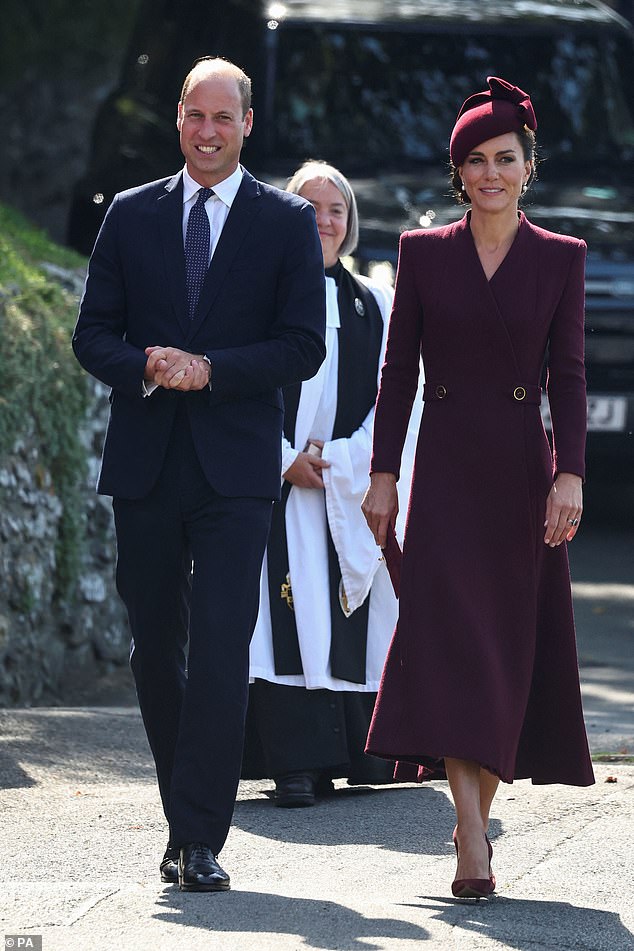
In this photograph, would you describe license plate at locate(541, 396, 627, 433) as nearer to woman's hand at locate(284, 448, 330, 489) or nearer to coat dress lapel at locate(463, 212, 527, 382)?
woman's hand at locate(284, 448, 330, 489)

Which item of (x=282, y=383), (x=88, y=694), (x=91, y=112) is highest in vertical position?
(x=91, y=112)

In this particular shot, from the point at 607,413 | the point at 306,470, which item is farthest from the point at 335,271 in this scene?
the point at 607,413

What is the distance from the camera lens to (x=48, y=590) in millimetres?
7910

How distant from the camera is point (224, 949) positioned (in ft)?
12.7

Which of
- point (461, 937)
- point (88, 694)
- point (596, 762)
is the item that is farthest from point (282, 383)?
point (88, 694)

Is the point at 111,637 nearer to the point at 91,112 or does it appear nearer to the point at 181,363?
the point at 181,363

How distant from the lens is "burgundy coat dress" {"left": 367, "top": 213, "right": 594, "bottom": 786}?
14.8 feet

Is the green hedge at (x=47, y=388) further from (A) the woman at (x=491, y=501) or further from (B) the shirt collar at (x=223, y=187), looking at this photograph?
(A) the woman at (x=491, y=501)

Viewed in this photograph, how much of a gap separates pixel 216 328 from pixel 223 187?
0.36 m

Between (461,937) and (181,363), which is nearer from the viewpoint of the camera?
(461,937)

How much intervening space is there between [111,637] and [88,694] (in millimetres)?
438

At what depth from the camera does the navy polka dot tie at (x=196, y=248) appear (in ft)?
15.3

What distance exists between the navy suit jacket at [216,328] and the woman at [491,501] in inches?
11.0

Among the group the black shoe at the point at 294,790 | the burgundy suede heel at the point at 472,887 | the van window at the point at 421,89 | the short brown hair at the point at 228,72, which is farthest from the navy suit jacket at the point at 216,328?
the van window at the point at 421,89
